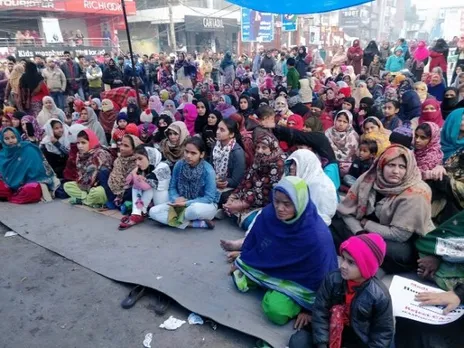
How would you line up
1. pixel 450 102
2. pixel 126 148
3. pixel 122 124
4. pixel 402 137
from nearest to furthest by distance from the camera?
pixel 402 137
pixel 126 148
pixel 450 102
pixel 122 124

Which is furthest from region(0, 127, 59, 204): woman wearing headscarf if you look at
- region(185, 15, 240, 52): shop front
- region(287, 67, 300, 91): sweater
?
region(185, 15, 240, 52): shop front

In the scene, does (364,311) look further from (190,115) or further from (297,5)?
(190,115)

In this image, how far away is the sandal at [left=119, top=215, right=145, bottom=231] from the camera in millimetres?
3650

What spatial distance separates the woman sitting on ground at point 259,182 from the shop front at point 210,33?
25778mm

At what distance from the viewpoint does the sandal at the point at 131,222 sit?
3650 mm

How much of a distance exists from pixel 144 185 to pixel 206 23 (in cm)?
2732

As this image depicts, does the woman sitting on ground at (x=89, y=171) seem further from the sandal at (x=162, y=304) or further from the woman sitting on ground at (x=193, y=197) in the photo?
the sandal at (x=162, y=304)

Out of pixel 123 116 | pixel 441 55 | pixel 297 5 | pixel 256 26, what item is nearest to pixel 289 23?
pixel 256 26

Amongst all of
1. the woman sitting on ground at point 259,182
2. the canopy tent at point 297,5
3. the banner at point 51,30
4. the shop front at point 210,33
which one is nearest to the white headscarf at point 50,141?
the woman sitting on ground at point 259,182

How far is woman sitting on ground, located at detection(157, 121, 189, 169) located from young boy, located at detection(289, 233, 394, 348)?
2606 mm

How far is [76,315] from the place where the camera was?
2484 mm

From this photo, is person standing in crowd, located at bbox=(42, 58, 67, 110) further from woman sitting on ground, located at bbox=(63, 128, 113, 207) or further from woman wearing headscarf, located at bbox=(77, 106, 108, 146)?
woman sitting on ground, located at bbox=(63, 128, 113, 207)

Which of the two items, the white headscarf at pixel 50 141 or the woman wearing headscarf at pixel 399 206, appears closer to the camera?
the woman wearing headscarf at pixel 399 206

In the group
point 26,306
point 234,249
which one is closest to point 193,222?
point 234,249
